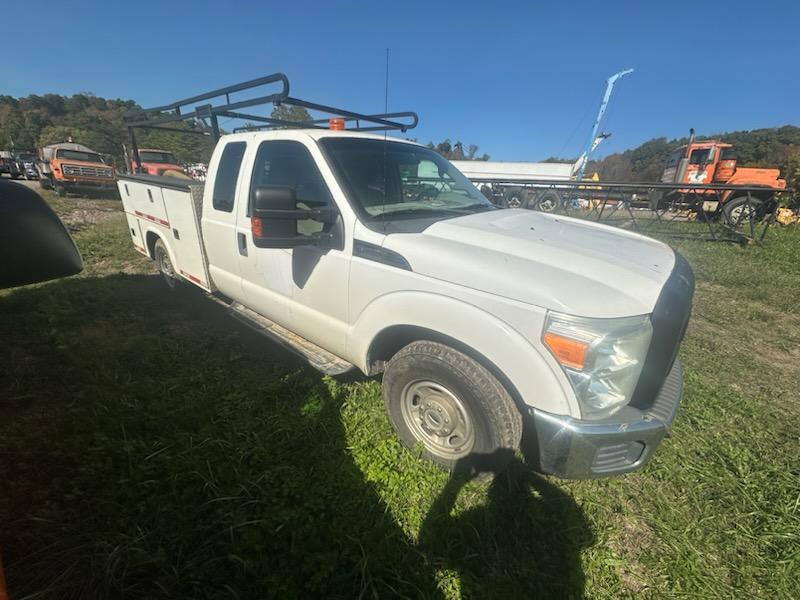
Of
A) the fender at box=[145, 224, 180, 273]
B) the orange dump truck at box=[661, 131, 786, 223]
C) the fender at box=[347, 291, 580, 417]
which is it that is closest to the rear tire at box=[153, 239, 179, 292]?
the fender at box=[145, 224, 180, 273]

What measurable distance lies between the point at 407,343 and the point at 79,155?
69.0 feet

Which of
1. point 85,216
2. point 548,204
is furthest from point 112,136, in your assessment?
point 548,204

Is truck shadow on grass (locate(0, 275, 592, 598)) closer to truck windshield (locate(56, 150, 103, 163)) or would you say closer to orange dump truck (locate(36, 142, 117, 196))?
orange dump truck (locate(36, 142, 117, 196))

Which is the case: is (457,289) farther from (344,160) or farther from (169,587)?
(169,587)

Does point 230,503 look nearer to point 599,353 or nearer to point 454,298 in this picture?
point 454,298

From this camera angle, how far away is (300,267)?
276 cm

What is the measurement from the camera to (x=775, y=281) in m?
6.75

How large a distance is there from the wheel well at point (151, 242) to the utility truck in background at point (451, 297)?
2012 mm

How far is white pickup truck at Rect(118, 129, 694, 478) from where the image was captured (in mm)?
1736

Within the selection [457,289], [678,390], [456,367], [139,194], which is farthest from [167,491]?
[139,194]

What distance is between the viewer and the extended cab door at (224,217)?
10.9 ft

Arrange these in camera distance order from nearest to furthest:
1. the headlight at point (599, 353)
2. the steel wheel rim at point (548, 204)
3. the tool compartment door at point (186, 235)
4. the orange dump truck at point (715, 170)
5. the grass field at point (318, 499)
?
the headlight at point (599, 353) → the grass field at point (318, 499) → the tool compartment door at point (186, 235) → the orange dump truck at point (715, 170) → the steel wheel rim at point (548, 204)

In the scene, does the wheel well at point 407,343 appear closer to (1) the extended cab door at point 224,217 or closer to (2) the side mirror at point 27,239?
(2) the side mirror at point 27,239

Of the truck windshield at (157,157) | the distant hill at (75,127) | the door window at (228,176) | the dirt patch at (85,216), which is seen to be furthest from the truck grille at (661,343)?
the distant hill at (75,127)
